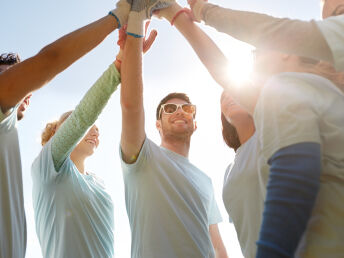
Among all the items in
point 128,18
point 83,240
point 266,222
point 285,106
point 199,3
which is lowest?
point 83,240

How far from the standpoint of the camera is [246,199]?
1958mm

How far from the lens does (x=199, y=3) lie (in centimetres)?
232

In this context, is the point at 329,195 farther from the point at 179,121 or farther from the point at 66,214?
the point at 179,121

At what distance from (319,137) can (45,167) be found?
254cm

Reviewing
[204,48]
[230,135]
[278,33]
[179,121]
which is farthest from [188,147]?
[278,33]

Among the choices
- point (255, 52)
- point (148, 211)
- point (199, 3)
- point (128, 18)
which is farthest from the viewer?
point (128, 18)

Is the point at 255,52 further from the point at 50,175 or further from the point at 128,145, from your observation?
the point at 50,175

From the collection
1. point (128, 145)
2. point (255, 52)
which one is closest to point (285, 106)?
point (255, 52)

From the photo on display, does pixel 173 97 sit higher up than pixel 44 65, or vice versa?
pixel 173 97

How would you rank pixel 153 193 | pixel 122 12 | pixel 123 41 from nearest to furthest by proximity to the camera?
pixel 153 193, pixel 122 12, pixel 123 41

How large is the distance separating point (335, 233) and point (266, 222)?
285mm

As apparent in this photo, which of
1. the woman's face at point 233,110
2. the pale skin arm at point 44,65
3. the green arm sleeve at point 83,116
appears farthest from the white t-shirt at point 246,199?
the green arm sleeve at point 83,116

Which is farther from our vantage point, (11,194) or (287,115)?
(11,194)

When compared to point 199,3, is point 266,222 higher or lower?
lower
